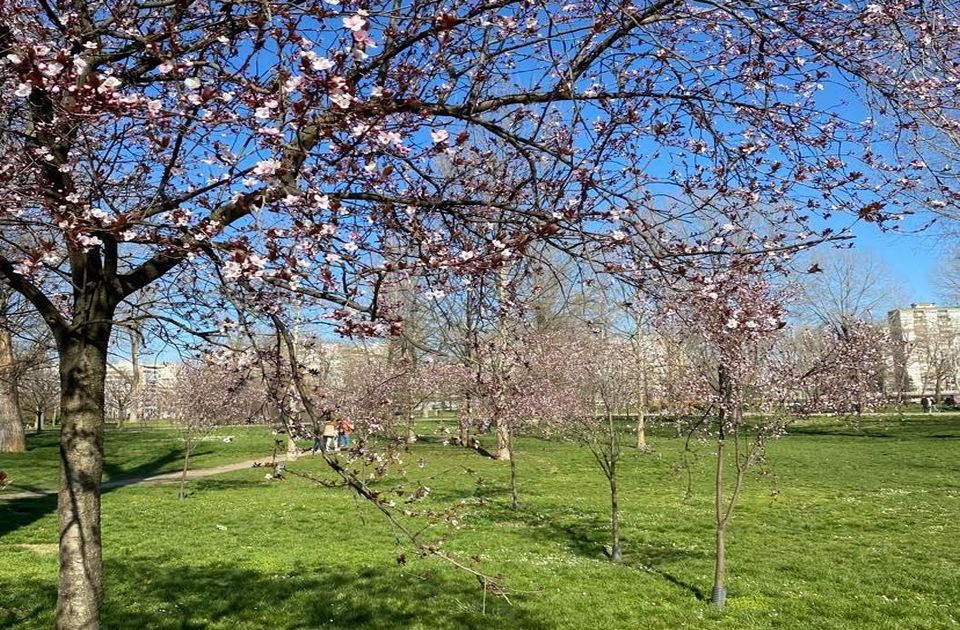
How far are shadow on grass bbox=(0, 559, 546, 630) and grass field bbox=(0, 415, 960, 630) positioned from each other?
0.03 metres

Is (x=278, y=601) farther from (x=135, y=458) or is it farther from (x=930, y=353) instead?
(x=930, y=353)

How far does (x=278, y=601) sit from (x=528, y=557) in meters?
3.60

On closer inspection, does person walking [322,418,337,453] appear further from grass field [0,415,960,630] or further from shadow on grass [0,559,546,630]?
shadow on grass [0,559,546,630]

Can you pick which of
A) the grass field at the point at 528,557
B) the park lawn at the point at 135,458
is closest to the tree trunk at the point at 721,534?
the grass field at the point at 528,557

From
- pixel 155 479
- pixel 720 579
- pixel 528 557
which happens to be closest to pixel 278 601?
pixel 528 557

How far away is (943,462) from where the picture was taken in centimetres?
2017

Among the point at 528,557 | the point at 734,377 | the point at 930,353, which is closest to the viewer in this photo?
the point at 734,377

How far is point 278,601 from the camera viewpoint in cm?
693

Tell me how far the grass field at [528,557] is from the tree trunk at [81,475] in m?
1.81

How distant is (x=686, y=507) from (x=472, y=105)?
11737 mm

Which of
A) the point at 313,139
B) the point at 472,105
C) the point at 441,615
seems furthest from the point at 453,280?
the point at 441,615

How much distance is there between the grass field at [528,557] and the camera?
21.8ft

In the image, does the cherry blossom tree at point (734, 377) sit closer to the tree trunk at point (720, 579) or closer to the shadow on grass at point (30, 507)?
the tree trunk at point (720, 579)

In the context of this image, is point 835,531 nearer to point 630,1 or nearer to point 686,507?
point 686,507
